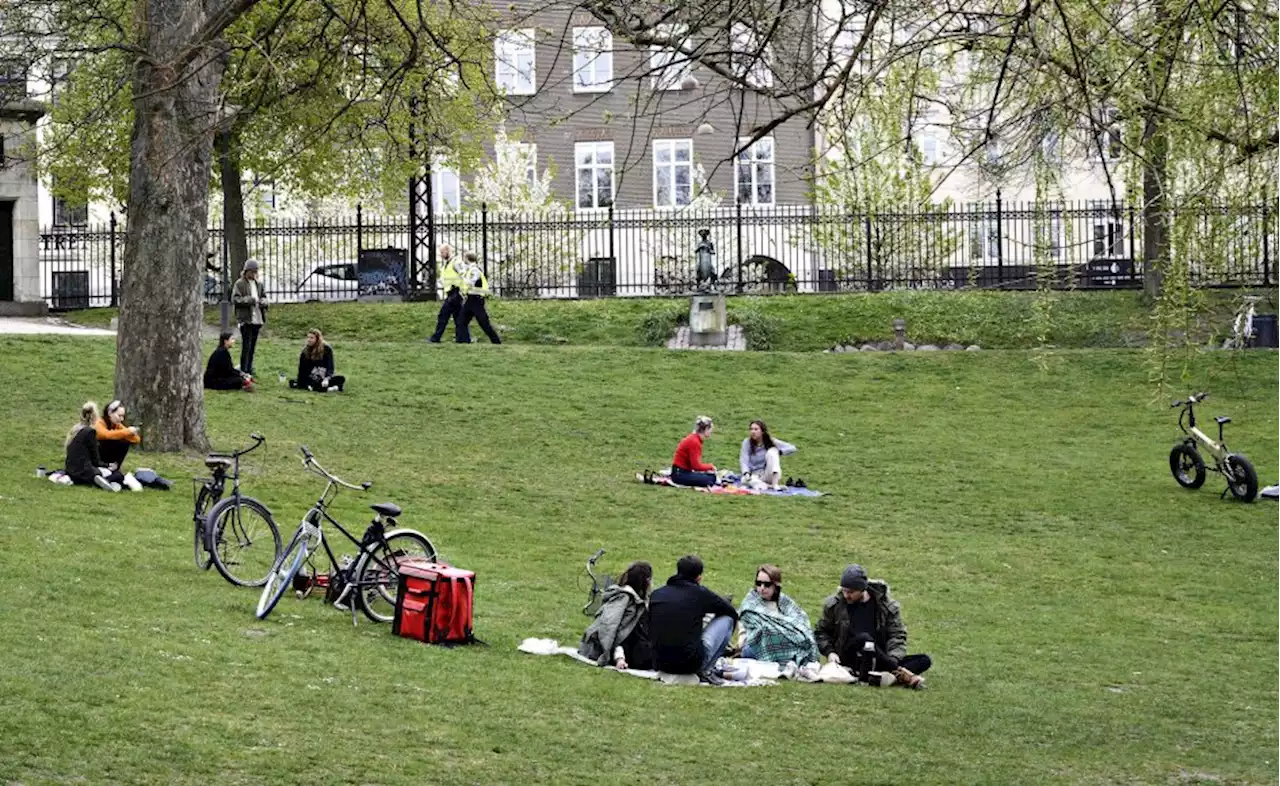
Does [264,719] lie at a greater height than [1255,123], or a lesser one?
lesser

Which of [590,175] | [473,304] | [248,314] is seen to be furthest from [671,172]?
[248,314]

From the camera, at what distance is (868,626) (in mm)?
14773

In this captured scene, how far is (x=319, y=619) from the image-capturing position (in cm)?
1505

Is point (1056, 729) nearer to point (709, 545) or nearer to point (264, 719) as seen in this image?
point (264, 719)

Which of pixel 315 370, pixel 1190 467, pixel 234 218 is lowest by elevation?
pixel 1190 467

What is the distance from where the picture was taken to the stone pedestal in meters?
38.1

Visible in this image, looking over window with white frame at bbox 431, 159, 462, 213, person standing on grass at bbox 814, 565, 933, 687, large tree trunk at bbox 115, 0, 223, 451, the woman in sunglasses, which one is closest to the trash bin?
large tree trunk at bbox 115, 0, 223, 451

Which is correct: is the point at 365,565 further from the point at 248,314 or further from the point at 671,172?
the point at 671,172

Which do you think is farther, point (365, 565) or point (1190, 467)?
point (1190, 467)

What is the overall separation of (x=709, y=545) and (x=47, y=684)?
33.9 feet

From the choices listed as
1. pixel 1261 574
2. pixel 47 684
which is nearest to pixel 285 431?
pixel 1261 574

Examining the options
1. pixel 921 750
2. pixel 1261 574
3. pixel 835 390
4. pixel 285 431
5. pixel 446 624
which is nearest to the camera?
pixel 921 750

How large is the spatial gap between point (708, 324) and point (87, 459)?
1856 cm

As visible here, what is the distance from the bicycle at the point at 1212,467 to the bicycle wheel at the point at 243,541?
12.5m
